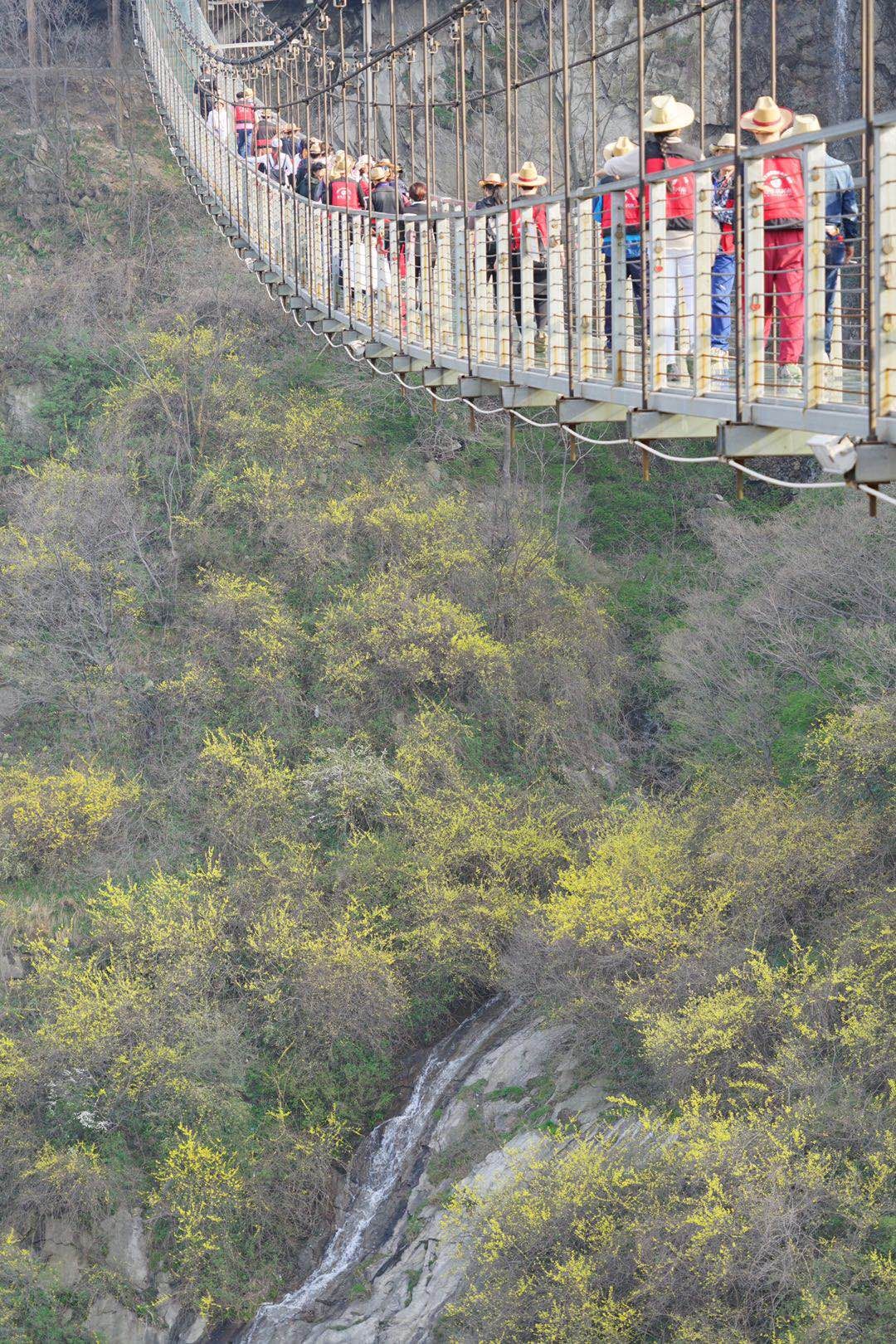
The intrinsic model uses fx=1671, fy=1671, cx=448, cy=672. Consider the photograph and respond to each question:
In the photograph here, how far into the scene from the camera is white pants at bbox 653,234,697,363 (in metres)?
7.51

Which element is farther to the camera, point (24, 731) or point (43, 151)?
point (43, 151)

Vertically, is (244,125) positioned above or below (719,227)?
above

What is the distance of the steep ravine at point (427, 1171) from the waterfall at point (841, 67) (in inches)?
591

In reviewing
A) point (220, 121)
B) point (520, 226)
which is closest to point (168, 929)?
point (520, 226)

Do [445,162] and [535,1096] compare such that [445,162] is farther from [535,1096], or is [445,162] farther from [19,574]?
[535,1096]

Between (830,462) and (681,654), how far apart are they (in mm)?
14242

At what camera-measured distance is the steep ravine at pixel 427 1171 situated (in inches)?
527

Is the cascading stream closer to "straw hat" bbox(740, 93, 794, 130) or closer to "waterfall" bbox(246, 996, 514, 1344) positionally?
"waterfall" bbox(246, 996, 514, 1344)

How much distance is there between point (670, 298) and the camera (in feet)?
24.8

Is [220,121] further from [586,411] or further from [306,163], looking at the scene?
[586,411]

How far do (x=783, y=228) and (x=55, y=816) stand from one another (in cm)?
1338

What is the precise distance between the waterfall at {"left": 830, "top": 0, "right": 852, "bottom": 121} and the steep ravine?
15009 mm

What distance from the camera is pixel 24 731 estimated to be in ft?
67.2

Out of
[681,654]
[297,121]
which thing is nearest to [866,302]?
[681,654]
